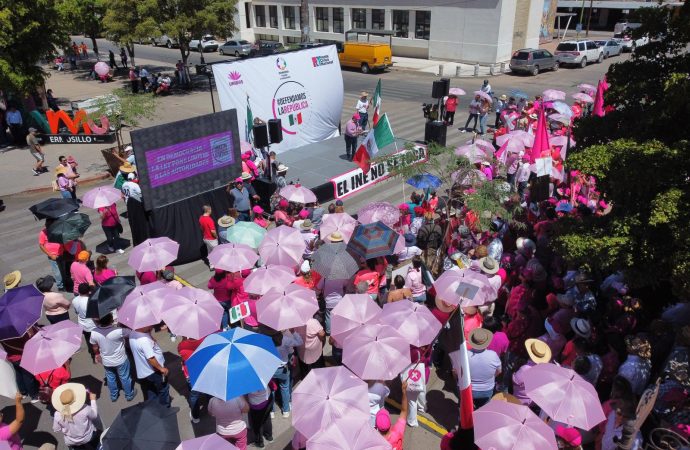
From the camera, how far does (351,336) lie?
6145 mm

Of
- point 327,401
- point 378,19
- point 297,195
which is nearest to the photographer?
Result: point 327,401

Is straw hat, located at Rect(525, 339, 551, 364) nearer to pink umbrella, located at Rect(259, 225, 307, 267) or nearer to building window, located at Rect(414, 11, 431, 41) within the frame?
pink umbrella, located at Rect(259, 225, 307, 267)

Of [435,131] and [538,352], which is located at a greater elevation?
[538,352]

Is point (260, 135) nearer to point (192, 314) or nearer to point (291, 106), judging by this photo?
point (291, 106)

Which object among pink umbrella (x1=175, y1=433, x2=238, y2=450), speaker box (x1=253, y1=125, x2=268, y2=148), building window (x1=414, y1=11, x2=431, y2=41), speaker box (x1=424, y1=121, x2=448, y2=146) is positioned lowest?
speaker box (x1=424, y1=121, x2=448, y2=146)

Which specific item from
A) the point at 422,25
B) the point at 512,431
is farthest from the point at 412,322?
the point at 422,25

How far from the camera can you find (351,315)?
21.9 ft

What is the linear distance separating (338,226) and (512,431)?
5652 millimetres

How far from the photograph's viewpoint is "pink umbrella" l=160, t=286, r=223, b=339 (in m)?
6.53

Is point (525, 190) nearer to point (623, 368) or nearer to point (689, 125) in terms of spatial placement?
point (689, 125)

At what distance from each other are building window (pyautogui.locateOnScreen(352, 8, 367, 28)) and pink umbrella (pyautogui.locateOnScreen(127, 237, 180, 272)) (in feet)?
131

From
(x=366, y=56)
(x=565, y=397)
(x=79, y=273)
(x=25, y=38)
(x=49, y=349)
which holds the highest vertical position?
(x=25, y=38)

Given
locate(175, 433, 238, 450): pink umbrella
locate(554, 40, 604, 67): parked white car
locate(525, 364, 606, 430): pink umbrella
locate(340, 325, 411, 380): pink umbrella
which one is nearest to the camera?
locate(175, 433, 238, 450): pink umbrella

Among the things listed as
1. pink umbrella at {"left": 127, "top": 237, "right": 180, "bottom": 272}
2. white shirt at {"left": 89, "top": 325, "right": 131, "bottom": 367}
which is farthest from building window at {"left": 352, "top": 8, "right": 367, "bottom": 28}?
white shirt at {"left": 89, "top": 325, "right": 131, "bottom": 367}
